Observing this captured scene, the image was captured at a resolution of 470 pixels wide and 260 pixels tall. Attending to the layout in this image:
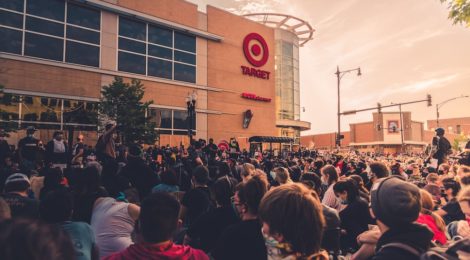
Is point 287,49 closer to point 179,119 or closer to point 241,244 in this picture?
point 179,119

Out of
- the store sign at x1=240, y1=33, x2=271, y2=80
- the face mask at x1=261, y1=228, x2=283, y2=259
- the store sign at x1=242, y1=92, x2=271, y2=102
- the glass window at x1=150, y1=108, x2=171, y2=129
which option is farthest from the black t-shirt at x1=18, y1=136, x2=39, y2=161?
the store sign at x1=240, y1=33, x2=271, y2=80

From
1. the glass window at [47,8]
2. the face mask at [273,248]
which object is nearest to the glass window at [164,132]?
the glass window at [47,8]

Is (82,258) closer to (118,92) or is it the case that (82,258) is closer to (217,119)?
(118,92)

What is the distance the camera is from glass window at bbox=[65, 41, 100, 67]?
68.8ft

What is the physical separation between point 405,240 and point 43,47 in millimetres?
23108

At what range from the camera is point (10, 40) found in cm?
1862

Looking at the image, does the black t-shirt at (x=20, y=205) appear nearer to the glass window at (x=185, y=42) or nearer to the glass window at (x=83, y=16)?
the glass window at (x=83, y=16)

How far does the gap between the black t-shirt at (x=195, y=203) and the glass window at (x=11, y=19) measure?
2027cm

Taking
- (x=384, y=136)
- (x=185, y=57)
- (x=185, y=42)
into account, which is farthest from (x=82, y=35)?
(x=384, y=136)

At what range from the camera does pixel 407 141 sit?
279ft

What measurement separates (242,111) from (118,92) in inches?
571

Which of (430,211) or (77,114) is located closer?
(430,211)

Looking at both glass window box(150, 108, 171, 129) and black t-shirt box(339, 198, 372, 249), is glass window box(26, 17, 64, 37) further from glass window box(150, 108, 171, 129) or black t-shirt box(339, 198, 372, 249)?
black t-shirt box(339, 198, 372, 249)

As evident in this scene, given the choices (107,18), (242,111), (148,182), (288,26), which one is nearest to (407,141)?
(288,26)
